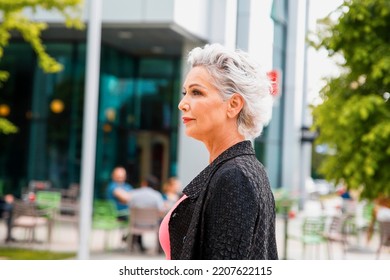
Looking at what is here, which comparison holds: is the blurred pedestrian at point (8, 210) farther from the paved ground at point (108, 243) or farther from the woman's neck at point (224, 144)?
the woman's neck at point (224, 144)

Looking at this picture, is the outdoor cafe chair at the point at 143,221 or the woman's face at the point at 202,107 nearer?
the woman's face at the point at 202,107

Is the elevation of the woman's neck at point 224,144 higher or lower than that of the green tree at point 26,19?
lower

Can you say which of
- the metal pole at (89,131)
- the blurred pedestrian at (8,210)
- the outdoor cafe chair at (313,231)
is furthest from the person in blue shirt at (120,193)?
the metal pole at (89,131)

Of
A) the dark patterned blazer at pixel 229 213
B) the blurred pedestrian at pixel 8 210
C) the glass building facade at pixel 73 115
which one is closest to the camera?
the dark patterned blazer at pixel 229 213

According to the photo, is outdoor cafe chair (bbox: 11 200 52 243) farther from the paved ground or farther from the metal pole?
the metal pole

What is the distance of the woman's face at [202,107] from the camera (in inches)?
53.0

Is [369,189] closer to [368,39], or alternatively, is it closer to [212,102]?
[368,39]

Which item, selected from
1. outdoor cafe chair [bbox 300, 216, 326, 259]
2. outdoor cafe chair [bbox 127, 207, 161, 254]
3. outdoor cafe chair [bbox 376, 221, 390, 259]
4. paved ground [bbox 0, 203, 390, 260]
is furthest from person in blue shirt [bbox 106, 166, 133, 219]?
outdoor cafe chair [bbox 376, 221, 390, 259]

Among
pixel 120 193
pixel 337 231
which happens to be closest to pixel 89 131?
pixel 337 231

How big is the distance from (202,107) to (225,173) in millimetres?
168

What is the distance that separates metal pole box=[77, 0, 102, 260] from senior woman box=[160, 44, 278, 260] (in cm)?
309

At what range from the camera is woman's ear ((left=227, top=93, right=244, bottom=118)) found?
4.40 feet

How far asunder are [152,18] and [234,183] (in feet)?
7.59
